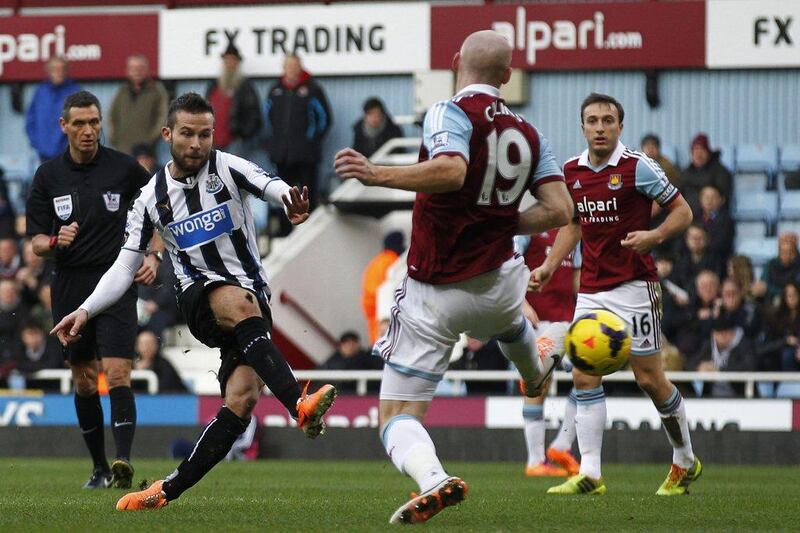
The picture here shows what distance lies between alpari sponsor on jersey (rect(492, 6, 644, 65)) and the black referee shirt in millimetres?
10572

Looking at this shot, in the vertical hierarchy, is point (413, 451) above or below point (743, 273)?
below

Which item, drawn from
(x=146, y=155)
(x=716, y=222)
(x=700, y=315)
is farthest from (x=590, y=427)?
(x=146, y=155)

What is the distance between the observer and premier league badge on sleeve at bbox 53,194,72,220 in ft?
32.9

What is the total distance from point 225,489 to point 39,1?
14.1m

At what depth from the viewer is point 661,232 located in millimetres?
8961

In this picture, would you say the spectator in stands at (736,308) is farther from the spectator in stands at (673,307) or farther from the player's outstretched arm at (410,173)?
the player's outstretched arm at (410,173)

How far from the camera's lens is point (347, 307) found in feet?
65.4

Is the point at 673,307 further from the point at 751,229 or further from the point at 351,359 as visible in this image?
the point at 351,359

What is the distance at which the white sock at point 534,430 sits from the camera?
1169 cm

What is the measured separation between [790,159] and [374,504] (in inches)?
452

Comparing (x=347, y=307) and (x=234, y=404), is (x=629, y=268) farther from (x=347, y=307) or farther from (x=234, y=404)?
(x=347, y=307)

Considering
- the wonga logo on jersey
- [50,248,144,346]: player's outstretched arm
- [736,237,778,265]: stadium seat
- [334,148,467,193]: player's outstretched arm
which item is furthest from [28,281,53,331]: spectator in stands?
[334,148,467,193]: player's outstretched arm

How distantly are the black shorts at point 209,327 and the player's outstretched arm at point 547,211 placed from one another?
1.41 meters

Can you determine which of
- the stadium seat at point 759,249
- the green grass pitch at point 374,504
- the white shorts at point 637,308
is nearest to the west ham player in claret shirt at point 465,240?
the green grass pitch at point 374,504
